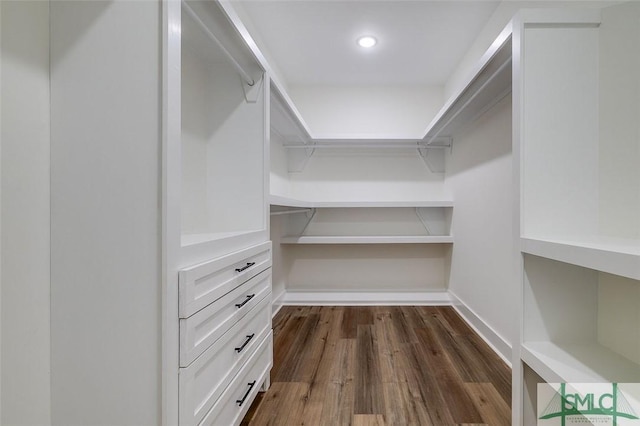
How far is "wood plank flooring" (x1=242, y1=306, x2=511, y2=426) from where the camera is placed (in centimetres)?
126

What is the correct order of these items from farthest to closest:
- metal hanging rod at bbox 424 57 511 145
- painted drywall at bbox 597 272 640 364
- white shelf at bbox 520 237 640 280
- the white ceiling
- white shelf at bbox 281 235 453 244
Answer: white shelf at bbox 281 235 453 244 < the white ceiling < metal hanging rod at bbox 424 57 511 145 < painted drywall at bbox 597 272 640 364 < white shelf at bbox 520 237 640 280

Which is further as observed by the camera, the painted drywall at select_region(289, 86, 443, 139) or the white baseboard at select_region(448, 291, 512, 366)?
the painted drywall at select_region(289, 86, 443, 139)

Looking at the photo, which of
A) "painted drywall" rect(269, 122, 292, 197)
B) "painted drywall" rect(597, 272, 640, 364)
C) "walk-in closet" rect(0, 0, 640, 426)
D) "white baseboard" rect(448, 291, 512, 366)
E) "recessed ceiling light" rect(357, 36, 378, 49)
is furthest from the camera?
"painted drywall" rect(269, 122, 292, 197)

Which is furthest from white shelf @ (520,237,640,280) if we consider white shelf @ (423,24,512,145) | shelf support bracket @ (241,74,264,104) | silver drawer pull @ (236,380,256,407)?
shelf support bracket @ (241,74,264,104)

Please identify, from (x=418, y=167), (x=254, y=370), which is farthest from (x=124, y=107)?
(x=418, y=167)

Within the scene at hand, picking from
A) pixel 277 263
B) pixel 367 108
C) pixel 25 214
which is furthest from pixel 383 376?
pixel 367 108

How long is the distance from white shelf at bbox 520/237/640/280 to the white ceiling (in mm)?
1716

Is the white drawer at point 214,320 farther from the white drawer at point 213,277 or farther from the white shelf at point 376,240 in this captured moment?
the white shelf at point 376,240

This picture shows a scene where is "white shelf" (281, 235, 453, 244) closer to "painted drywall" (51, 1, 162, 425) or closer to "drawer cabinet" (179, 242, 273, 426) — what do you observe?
"drawer cabinet" (179, 242, 273, 426)

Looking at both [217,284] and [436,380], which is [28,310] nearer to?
[217,284]

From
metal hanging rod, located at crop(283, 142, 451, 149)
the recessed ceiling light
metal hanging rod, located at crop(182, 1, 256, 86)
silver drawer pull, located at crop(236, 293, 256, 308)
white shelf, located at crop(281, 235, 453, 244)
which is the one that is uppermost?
the recessed ceiling light

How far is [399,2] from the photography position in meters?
1.86

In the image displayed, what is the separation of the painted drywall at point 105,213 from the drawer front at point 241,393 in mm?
243

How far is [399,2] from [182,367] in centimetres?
223
